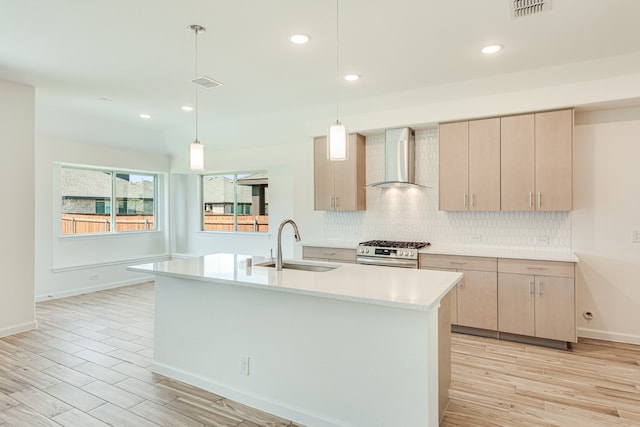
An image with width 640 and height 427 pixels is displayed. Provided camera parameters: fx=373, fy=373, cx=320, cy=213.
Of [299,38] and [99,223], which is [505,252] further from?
[99,223]

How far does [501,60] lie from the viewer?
3424 millimetres

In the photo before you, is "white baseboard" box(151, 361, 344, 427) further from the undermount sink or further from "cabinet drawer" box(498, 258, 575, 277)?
"cabinet drawer" box(498, 258, 575, 277)

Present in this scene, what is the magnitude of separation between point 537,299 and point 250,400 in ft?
9.50

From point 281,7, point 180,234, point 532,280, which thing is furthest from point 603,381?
A: point 180,234

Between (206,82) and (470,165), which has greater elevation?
(206,82)

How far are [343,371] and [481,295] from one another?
2.32m

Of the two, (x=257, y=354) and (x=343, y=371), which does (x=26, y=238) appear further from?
(x=343, y=371)

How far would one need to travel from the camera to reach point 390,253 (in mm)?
4395

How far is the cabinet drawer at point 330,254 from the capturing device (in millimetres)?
4770

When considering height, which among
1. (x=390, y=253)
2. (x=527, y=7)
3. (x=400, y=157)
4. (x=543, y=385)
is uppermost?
(x=527, y=7)

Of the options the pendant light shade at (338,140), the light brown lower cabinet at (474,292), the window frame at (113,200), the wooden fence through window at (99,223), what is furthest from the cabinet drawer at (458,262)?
the wooden fence through window at (99,223)

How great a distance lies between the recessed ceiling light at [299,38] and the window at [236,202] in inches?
150

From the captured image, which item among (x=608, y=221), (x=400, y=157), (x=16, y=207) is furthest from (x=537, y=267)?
(x=16, y=207)

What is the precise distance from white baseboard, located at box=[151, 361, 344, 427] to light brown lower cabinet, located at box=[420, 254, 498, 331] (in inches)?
90.6
